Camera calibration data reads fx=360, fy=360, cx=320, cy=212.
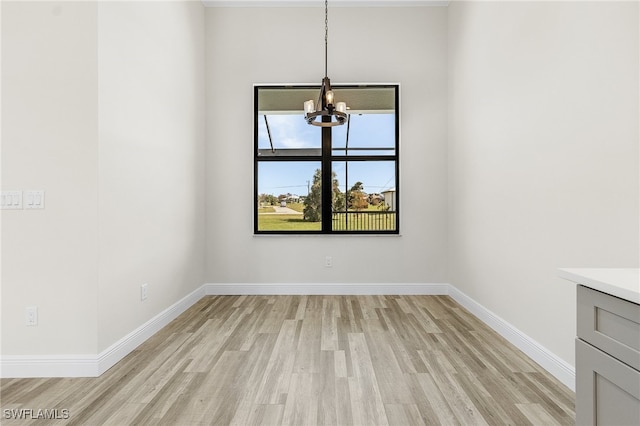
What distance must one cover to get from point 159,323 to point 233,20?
364 centimetres

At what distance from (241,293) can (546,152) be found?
356cm

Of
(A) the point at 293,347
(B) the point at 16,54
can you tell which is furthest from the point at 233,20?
(A) the point at 293,347

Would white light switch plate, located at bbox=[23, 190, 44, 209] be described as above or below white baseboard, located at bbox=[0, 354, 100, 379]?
above

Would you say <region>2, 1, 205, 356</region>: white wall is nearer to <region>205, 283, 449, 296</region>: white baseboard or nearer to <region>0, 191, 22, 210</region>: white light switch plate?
<region>0, 191, 22, 210</region>: white light switch plate

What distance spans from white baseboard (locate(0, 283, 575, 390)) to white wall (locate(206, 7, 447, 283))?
0.10 metres

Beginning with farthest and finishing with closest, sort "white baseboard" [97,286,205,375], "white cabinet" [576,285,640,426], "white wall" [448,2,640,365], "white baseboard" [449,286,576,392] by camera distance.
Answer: "white baseboard" [97,286,205,375] → "white baseboard" [449,286,576,392] → "white wall" [448,2,640,365] → "white cabinet" [576,285,640,426]

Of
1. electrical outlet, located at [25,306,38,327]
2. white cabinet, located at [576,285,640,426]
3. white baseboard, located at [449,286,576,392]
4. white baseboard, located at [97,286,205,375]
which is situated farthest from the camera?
white baseboard, located at [97,286,205,375]

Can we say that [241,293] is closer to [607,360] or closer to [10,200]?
[10,200]

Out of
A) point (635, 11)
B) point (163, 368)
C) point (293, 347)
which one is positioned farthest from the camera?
point (293, 347)

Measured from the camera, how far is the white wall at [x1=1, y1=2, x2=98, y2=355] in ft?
7.51

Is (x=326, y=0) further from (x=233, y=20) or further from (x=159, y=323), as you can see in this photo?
(x=159, y=323)

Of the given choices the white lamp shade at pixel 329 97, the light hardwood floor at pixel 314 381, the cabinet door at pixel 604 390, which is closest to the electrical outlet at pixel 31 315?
the light hardwood floor at pixel 314 381

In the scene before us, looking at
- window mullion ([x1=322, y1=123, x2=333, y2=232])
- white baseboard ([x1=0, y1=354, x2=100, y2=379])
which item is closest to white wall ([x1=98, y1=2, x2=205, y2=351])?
white baseboard ([x1=0, y1=354, x2=100, y2=379])

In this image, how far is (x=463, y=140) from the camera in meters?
3.99
